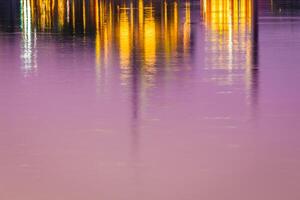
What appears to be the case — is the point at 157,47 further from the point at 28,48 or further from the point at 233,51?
the point at 28,48

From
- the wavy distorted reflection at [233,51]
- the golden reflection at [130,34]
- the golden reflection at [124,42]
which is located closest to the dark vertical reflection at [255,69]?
the wavy distorted reflection at [233,51]

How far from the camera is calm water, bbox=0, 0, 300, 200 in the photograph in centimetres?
677

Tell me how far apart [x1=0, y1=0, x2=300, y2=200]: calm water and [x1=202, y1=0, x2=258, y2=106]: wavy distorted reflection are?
0.04 meters

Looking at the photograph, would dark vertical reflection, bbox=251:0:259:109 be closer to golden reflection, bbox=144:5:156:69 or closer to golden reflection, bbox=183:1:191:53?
golden reflection, bbox=183:1:191:53

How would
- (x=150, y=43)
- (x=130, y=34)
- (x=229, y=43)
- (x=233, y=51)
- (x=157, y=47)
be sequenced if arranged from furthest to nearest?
(x=130, y=34)
(x=150, y=43)
(x=229, y=43)
(x=157, y=47)
(x=233, y=51)

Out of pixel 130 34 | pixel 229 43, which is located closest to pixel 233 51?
pixel 229 43

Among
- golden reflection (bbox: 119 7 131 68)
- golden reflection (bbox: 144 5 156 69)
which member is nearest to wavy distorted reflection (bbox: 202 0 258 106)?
golden reflection (bbox: 144 5 156 69)

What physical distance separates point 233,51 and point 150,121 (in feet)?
27.9

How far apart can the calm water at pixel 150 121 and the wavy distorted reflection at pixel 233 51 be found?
4cm

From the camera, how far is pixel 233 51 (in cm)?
1789

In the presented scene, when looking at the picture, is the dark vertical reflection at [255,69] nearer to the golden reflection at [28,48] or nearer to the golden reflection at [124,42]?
the golden reflection at [124,42]

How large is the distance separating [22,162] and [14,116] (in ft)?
8.40

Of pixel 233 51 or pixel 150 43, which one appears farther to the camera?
pixel 150 43

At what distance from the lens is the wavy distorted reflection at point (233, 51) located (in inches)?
528
